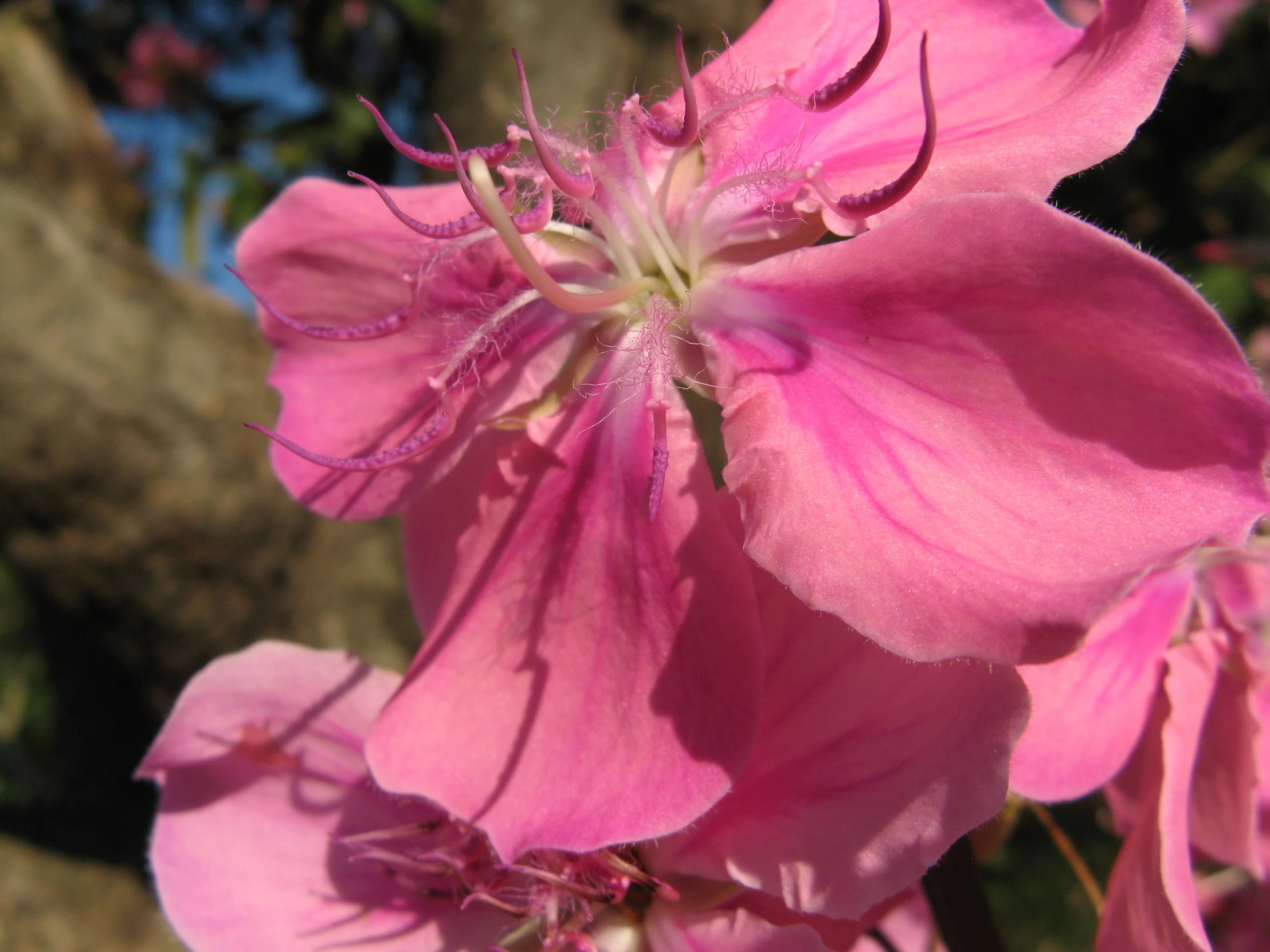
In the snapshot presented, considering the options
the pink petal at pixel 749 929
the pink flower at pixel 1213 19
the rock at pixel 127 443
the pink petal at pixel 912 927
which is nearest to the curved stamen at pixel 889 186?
the pink petal at pixel 749 929

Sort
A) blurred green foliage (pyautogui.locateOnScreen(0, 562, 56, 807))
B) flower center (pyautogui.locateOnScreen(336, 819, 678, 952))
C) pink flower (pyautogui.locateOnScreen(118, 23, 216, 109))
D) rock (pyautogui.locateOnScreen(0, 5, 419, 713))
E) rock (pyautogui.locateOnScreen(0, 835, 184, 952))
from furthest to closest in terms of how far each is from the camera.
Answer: pink flower (pyautogui.locateOnScreen(118, 23, 216, 109))
blurred green foliage (pyautogui.locateOnScreen(0, 562, 56, 807))
rock (pyautogui.locateOnScreen(0, 835, 184, 952))
rock (pyautogui.locateOnScreen(0, 5, 419, 713))
flower center (pyautogui.locateOnScreen(336, 819, 678, 952))

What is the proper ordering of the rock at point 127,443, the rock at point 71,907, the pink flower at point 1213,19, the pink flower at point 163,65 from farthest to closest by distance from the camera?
the pink flower at point 163,65 → the pink flower at point 1213,19 → the rock at point 71,907 → the rock at point 127,443

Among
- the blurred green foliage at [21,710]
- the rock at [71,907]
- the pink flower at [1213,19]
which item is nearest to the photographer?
the rock at [71,907]

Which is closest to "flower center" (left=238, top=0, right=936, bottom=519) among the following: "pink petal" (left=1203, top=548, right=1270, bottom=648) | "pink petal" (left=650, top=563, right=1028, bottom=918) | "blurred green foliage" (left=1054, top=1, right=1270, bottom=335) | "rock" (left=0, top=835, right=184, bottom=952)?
"pink petal" (left=650, top=563, right=1028, bottom=918)

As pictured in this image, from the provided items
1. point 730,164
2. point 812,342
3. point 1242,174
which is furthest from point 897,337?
point 1242,174

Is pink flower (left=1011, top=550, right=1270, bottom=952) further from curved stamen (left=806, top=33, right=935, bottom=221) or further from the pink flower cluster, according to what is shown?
curved stamen (left=806, top=33, right=935, bottom=221)

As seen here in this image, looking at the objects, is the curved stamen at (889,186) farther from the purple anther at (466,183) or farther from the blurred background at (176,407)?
the blurred background at (176,407)

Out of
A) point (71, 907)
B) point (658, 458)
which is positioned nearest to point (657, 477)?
point (658, 458)

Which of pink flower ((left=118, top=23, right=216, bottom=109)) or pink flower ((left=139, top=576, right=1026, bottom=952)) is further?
pink flower ((left=118, top=23, right=216, bottom=109))
